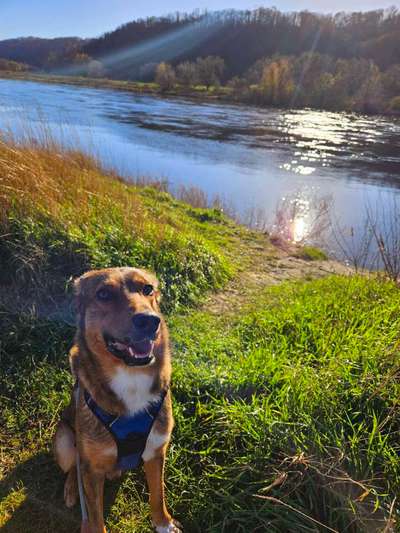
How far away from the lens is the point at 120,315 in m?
2.59

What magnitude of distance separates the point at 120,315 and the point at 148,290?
40 cm

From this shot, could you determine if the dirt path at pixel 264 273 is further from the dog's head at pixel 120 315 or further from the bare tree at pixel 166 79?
the bare tree at pixel 166 79

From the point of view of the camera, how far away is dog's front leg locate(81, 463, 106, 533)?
2547mm

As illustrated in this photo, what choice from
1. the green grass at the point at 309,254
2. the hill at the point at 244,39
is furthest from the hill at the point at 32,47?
the green grass at the point at 309,254

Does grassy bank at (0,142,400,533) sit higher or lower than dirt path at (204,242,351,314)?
higher

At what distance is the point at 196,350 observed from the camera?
440 cm

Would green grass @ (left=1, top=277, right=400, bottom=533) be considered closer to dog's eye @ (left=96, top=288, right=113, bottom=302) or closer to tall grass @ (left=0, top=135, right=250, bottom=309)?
tall grass @ (left=0, top=135, right=250, bottom=309)

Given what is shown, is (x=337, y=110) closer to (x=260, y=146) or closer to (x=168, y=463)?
(x=260, y=146)

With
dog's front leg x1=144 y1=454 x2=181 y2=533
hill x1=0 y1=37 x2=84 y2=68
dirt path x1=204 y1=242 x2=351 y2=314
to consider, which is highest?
hill x1=0 y1=37 x2=84 y2=68

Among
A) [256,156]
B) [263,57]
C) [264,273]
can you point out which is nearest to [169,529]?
[264,273]

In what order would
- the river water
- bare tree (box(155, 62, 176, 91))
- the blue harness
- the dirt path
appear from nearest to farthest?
the blue harness, the dirt path, the river water, bare tree (box(155, 62, 176, 91))

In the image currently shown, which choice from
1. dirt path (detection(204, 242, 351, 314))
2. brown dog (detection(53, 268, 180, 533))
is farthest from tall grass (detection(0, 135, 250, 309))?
brown dog (detection(53, 268, 180, 533))

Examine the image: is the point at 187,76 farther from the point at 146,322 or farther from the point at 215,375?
the point at 146,322

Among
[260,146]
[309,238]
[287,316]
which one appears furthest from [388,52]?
[287,316]
